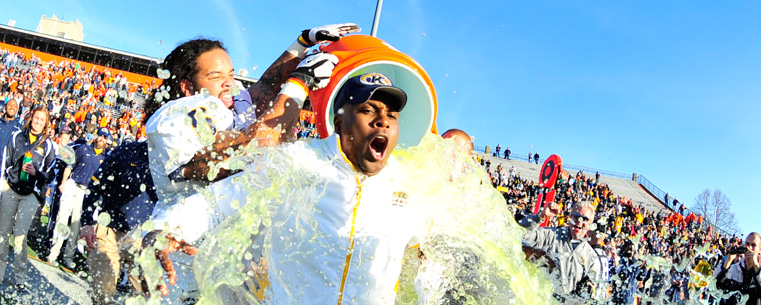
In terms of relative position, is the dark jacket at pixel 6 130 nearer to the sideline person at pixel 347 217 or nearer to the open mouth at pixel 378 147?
the sideline person at pixel 347 217

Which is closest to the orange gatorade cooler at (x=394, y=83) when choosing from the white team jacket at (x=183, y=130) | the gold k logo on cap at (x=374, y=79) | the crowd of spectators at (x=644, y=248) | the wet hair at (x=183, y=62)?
the gold k logo on cap at (x=374, y=79)

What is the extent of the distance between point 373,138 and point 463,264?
660 mm

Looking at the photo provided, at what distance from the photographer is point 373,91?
79.0 inches

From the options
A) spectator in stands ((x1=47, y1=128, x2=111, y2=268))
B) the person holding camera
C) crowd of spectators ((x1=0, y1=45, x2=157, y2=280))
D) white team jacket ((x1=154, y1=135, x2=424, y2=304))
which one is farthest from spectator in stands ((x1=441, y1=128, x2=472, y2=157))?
spectator in stands ((x1=47, y1=128, x2=111, y2=268))

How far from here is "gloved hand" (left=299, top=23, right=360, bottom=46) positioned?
2631 mm

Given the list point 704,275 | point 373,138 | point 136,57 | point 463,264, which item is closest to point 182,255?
point 373,138

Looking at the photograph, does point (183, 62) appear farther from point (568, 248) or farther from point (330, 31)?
point (568, 248)

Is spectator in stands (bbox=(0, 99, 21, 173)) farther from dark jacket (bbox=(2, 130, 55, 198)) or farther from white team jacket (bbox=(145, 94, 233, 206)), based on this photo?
white team jacket (bbox=(145, 94, 233, 206))

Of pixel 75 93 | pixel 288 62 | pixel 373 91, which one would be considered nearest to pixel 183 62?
pixel 288 62

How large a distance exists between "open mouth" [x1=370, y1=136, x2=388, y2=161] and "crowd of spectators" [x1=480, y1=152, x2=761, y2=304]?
4.56m

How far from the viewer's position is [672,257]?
2245 cm

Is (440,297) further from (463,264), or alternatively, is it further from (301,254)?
(301,254)

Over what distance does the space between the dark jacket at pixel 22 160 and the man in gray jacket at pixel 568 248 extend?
513 centimetres

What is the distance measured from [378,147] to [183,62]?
144cm
